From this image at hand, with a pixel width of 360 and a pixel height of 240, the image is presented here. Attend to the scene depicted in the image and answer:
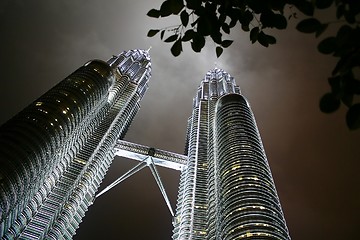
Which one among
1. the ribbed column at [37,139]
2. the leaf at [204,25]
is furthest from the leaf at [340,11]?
the ribbed column at [37,139]

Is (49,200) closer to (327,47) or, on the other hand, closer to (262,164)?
(262,164)

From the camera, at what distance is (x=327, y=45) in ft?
14.4

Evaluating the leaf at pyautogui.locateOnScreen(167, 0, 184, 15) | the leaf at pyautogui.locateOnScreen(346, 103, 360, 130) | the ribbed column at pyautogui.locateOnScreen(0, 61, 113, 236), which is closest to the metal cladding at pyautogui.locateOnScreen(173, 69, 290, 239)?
the ribbed column at pyautogui.locateOnScreen(0, 61, 113, 236)

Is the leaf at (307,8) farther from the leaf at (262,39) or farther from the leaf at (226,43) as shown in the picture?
the leaf at (226,43)

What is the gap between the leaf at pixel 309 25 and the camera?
4542mm

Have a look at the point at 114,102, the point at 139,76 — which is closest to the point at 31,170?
the point at 114,102

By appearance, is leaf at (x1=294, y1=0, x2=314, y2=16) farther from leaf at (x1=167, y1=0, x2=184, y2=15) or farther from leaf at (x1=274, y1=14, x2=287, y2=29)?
leaf at (x1=167, y1=0, x2=184, y2=15)

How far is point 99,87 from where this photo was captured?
41.1 meters

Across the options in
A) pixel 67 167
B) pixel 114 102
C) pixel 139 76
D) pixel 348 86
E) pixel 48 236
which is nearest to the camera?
pixel 348 86

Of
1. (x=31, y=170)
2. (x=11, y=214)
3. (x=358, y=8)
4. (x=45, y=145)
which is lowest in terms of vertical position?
(x=358, y=8)

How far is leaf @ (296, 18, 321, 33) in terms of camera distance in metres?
4.54

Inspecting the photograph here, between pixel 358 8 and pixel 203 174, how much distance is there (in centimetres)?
3672

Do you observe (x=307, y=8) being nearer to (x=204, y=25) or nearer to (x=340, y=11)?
(x=340, y=11)

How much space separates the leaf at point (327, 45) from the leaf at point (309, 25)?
254mm
